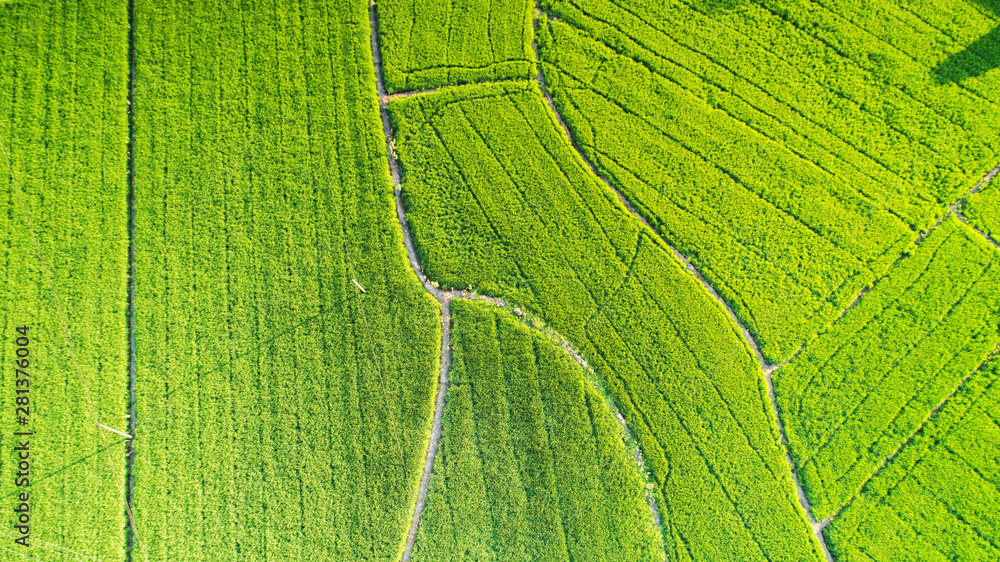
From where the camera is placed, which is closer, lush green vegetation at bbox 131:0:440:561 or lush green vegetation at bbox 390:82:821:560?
lush green vegetation at bbox 131:0:440:561

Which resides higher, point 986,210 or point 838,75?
point 838,75

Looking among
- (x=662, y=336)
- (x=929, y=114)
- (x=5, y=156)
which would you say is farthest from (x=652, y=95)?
(x=5, y=156)

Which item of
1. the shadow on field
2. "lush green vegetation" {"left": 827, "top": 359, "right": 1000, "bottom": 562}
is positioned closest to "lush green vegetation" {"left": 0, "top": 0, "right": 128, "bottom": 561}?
"lush green vegetation" {"left": 827, "top": 359, "right": 1000, "bottom": 562}

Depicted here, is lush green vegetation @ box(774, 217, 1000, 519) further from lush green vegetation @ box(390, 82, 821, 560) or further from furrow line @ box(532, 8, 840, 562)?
lush green vegetation @ box(390, 82, 821, 560)

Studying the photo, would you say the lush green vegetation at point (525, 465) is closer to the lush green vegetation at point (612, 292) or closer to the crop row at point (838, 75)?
the lush green vegetation at point (612, 292)

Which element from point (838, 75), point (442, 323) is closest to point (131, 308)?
point (442, 323)

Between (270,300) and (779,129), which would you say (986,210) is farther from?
(270,300)
